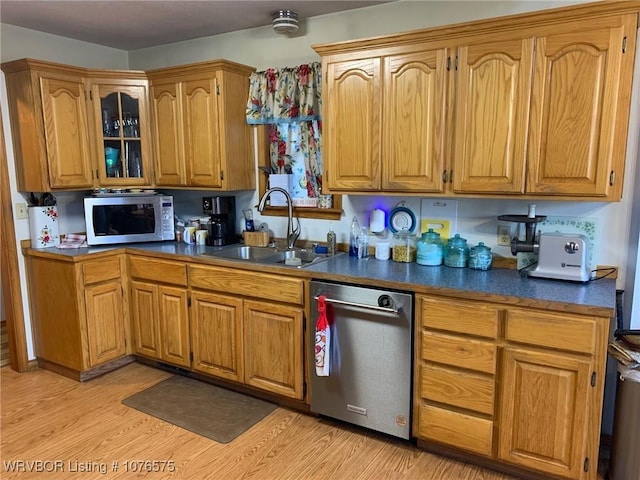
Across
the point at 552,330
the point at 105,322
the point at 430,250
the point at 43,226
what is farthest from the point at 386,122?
the point at 43,226

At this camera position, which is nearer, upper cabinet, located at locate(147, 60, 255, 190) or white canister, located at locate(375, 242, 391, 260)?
white canister, located at locate(375, 242, 391, 260)

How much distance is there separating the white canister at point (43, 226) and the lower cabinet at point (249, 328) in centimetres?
115

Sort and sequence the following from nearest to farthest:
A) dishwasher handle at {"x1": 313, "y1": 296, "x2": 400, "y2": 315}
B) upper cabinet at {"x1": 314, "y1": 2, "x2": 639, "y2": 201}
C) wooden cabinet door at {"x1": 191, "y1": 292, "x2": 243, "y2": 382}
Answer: upper cabinet at {"x1": 314, "y1": 2, "x2": 639, "y2": 201}
dishwasher handle at {"x1": 313, "y1": 296, "x2": 400, "y2": 315}
wooden cabinet door at {"x1": 191, "y1": 292, "x2": 243, "y2": 382}

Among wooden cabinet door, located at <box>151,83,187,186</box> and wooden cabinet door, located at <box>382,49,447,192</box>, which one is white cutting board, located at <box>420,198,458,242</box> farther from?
wooden cabinet door, located at <box>151,83,187,186</box>

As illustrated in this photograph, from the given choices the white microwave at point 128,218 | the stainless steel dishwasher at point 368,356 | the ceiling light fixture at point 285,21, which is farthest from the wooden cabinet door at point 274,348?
the ceiling light fixture at point 285,21

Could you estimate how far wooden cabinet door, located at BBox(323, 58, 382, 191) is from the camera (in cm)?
249

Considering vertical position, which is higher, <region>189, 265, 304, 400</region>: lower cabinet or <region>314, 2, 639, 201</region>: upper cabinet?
<region>314, 2, 639, 201</region>: upper cabinet

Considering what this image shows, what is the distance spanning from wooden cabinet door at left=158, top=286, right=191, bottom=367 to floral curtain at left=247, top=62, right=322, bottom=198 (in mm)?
1060

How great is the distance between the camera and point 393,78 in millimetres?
2412

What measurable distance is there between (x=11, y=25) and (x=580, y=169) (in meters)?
3.64

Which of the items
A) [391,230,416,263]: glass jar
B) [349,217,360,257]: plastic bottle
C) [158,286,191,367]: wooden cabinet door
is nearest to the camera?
[391,230,416,263]: glass jar

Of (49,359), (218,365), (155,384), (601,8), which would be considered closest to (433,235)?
(601,8)

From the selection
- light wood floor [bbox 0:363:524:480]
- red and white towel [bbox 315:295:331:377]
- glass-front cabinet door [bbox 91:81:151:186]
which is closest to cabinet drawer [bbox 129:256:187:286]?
glass-front cabinet door [bbox 91:81:151:186]

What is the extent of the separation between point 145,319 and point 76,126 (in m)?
1.44
